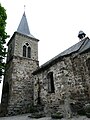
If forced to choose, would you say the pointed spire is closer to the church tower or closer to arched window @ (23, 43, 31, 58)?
the church tower

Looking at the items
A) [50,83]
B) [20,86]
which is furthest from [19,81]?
[50,83]

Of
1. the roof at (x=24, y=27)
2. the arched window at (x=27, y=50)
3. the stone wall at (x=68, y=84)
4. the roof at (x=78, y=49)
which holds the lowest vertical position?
the stone wall at (x=68, y=84)

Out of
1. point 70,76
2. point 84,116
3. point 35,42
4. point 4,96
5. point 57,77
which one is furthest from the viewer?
point 35,42

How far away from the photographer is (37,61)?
19859 millimetres

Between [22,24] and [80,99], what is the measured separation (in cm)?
1697

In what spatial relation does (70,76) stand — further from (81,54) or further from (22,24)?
(22,24)

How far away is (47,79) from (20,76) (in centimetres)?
463

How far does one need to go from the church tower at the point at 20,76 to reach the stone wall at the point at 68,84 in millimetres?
3480

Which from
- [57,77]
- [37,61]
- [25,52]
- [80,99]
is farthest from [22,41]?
[80,99]

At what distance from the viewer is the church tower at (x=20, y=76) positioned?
51.6ft

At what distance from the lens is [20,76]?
57.2 ft

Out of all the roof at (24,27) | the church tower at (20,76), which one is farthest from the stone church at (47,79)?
the roof at (24,27)

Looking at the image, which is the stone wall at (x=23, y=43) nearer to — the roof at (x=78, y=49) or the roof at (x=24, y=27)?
the roof at (x=24, y=27)

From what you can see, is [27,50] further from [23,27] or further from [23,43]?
[23,27]
